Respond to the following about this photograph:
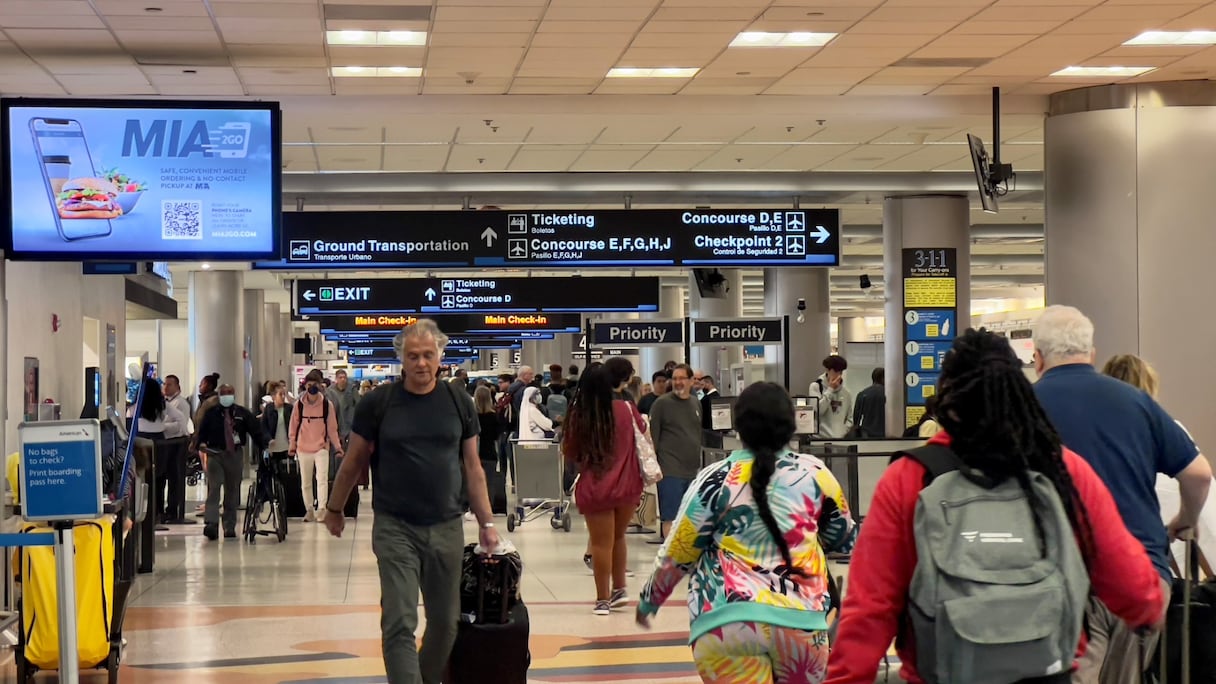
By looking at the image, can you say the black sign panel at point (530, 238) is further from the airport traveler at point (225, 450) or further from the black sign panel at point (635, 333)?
the black sign panel at point (635, 333)

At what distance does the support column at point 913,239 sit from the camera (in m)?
19.0

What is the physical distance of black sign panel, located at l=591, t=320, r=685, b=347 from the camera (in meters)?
23.5

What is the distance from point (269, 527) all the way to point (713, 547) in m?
12.9

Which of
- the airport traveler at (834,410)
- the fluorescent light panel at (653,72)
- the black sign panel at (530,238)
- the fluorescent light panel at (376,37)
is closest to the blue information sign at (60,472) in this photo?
the fluorescent light panel at (376,37)

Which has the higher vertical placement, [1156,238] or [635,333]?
[1156,238]

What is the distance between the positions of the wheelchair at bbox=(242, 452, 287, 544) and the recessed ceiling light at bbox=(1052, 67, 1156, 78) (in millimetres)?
8788

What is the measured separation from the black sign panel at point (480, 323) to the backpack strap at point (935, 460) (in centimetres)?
2553

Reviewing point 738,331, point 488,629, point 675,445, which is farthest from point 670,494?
point 738,331

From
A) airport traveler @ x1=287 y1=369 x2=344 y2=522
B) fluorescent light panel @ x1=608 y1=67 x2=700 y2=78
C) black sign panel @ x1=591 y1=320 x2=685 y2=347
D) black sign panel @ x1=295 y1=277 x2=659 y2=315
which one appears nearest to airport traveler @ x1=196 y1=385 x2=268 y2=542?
airport traveler @ x1=287 y1=369 x2=344 y2=522

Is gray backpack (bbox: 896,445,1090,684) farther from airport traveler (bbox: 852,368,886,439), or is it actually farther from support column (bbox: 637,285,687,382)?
support column (bbox: 637,285,687,382)

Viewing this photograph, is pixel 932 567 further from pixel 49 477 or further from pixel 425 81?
pixel 425 81

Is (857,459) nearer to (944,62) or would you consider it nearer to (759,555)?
(944,62)

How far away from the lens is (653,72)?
463 inches

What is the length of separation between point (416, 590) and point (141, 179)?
4670 millimetres
